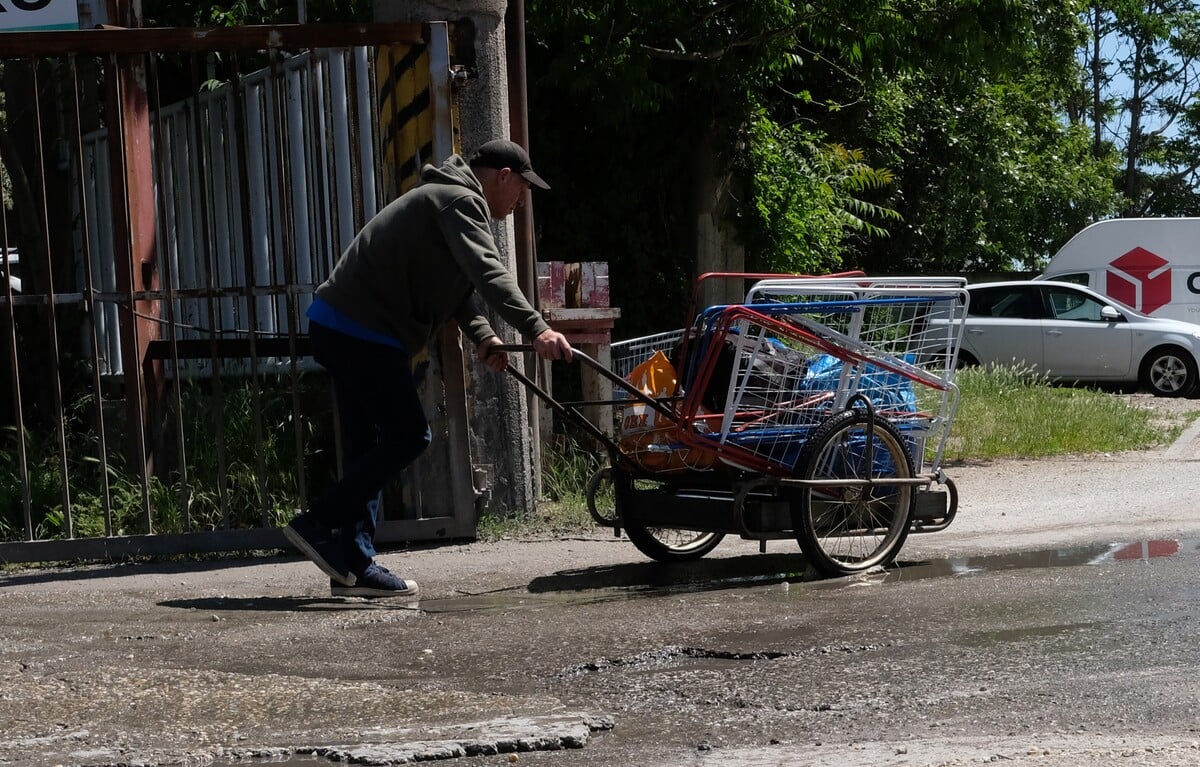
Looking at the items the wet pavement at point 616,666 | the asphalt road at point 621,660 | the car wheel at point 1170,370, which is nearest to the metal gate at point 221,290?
the asphalt road at point 621,660

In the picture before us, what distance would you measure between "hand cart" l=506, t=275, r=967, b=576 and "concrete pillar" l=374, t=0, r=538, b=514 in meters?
1.00

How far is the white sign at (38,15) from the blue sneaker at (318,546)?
11.3 ft

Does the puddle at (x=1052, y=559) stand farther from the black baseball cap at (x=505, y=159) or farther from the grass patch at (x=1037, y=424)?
the grass patch at (x=1037, y=424)

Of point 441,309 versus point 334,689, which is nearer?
point 334,689

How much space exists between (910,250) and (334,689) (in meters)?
18.9

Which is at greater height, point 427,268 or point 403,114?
point 403,114

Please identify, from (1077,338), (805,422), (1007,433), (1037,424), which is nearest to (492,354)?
(805,422)

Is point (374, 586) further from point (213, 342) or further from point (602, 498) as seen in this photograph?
point (602, 498)

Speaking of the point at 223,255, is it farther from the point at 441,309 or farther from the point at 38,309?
the point at 441,309

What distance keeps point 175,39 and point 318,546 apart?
106 inches

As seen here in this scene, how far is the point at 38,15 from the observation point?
7.87 m

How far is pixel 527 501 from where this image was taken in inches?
314

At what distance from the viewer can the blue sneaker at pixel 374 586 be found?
626 centimetres

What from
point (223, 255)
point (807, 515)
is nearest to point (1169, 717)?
point (807, 515)
